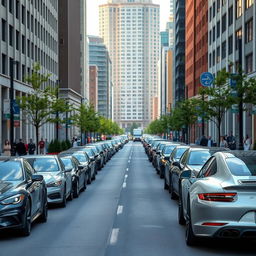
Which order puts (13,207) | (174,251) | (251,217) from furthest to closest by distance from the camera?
(13,207), (174,251), (251,217)

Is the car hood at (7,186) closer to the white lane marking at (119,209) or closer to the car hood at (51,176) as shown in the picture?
A: the white lane marking at (119,209)

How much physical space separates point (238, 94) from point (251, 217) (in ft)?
83.3

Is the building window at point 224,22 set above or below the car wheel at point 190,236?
above

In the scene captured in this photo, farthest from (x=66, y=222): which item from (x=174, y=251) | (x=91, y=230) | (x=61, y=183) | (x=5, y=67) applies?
(x=5, y=67)

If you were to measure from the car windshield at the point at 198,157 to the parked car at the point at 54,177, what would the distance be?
11.6ft

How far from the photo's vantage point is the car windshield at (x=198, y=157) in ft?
48.5

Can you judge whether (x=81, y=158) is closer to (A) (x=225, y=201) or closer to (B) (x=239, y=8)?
(A) (x=225, y=201)

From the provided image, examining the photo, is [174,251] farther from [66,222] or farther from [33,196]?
[66,222]

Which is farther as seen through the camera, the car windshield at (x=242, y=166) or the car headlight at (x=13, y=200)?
the car headlight at (x=13, y=200)

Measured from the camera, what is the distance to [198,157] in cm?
1503

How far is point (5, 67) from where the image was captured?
50.6 meters

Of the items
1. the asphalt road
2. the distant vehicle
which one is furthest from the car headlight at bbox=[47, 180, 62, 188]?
the distant vehicle

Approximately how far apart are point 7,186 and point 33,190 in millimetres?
832

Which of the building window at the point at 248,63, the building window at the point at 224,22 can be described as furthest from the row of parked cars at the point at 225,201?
the building window at the point at 224,22
